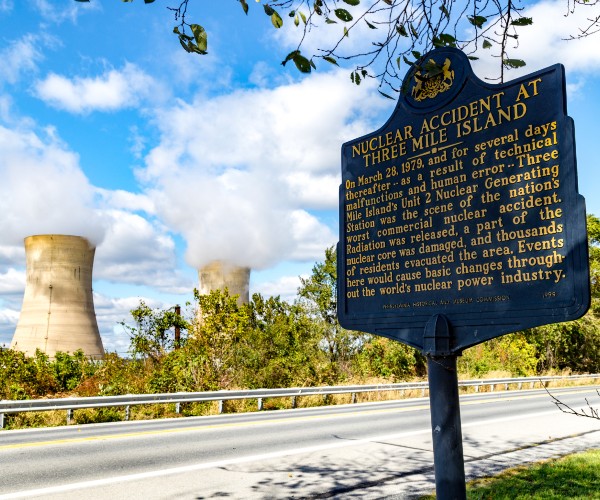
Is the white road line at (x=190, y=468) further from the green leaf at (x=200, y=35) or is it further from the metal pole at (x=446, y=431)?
the green leaf at (x=200, y=35)

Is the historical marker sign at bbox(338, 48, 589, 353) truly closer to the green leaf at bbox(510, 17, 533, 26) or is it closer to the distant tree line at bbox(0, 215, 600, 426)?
the green leaf at bbox(510, 17, 533, 26)

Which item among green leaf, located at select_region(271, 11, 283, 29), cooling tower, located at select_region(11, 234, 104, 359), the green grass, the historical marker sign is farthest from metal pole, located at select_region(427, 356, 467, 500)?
cooling tower, located at select_region(11, 234, 104, 359)

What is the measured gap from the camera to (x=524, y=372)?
110 feet

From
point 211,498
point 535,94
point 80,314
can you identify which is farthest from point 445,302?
point 80,314

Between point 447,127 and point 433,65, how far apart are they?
509 millimetres

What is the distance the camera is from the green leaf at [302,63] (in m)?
4.05

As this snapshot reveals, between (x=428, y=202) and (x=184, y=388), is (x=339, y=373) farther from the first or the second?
(x=428, y=202)

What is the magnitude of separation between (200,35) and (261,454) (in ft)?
21.4

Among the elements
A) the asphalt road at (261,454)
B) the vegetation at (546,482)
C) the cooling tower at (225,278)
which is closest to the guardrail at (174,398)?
the asphalt road at (261,454)

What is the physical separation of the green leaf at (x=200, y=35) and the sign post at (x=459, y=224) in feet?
6.20

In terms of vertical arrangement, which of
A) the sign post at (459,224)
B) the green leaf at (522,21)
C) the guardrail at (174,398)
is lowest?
the guardrail at (174,398)

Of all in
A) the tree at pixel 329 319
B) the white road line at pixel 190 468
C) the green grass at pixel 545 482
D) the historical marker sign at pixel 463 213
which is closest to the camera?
the historical marker sign at pixel 463 213

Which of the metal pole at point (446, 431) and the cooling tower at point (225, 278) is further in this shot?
the cooling tower at point (225, 278)

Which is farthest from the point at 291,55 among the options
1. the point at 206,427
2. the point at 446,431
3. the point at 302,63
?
the point at 206,427
